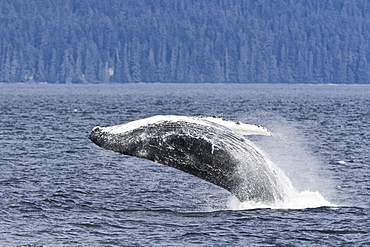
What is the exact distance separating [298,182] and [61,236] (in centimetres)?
1331

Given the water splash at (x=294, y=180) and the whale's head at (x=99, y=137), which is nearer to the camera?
the whale's head at (x=99, y=137)

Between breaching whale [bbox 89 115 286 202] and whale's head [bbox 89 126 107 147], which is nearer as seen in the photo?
breaching whale [bbox 89 115 286 202]

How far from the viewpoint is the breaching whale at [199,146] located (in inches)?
701

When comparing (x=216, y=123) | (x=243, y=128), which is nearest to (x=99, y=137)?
(x=216, y=123)

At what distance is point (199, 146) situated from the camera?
1791 cm

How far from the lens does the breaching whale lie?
17812mm

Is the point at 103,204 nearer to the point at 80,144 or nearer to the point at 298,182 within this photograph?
the point at 298,182

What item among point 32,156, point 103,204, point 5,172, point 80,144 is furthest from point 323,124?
point 103,204

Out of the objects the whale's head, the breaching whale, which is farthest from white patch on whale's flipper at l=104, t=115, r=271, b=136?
the whale's head

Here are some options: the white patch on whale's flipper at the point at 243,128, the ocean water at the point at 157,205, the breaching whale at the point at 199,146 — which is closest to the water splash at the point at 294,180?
the ocean water at the point at 157,205

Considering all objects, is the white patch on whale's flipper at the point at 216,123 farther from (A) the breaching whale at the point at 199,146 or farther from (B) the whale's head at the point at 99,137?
(B) the whale's head at the point at 99,137

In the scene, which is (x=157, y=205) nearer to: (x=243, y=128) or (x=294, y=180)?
(x=243, y=128)

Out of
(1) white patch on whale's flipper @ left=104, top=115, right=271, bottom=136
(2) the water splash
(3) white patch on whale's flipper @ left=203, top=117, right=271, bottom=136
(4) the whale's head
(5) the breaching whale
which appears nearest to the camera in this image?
(3) white patch on whale's flipper @ left=203, top=117, right=271, bottom=136

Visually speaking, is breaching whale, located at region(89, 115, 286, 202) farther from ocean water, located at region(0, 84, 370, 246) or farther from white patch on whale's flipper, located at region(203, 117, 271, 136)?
ocean water, located at region(0, 84, 370, 246)
